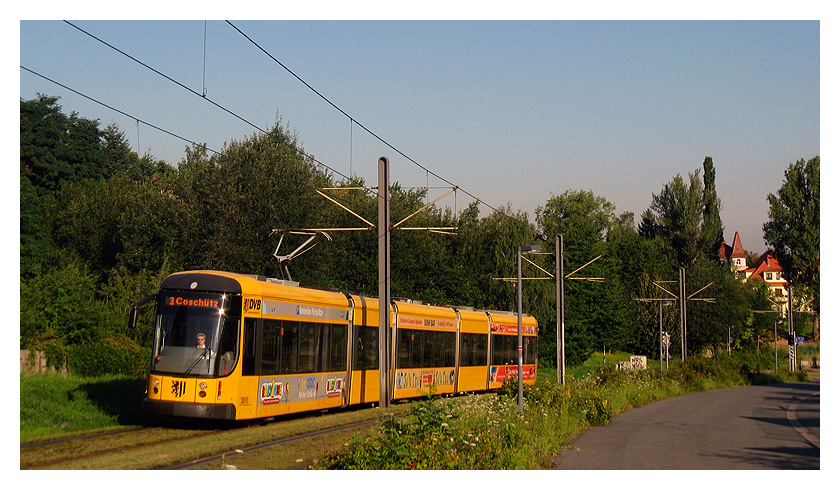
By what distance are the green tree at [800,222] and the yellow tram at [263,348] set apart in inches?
2283

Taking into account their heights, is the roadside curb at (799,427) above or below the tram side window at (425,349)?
below

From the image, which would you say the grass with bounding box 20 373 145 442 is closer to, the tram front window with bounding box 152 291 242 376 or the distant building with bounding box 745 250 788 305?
the tram front window with bounding box 152 291 242 376

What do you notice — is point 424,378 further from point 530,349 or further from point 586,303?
point 586,303

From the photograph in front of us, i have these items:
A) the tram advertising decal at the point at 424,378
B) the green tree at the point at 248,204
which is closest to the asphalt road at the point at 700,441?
the tram advertising decal at the point at 424,378

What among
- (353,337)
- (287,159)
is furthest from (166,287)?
(287,159)

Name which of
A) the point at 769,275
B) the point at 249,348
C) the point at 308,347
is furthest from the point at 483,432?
the point at 769,275

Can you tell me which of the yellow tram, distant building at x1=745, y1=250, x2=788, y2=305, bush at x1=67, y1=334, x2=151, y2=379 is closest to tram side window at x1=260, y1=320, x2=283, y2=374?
the yellow tram

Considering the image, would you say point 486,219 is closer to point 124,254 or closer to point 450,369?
point 124,254

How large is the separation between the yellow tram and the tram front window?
19mm

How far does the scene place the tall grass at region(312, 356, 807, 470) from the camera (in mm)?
11008

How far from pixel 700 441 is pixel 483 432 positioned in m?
5.48

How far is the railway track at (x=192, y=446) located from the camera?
39.8ft

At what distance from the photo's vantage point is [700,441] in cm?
1673

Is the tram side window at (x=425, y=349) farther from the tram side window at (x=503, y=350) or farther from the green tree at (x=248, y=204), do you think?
the green tree at (x=248, y=204)
